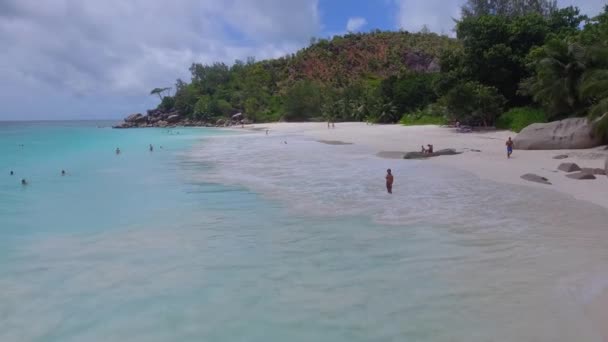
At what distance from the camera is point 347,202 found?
14.9 meters

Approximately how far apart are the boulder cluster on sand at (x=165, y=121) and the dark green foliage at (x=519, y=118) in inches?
2371

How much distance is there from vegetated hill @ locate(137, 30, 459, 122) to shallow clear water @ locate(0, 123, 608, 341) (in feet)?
195

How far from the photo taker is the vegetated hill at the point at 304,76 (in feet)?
270

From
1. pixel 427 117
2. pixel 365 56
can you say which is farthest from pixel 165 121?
pixel 427 117

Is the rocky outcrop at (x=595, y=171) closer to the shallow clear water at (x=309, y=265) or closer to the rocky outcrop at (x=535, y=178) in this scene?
the rocky outcrop at (x=535, y=178)

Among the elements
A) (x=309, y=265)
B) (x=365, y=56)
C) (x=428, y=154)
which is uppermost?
(x=365, y=56)

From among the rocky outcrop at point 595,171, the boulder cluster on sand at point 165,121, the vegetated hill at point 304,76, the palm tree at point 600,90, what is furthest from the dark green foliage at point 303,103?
the rocky outcrop at point 595,171

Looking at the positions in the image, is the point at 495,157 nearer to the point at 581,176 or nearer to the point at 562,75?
the point at 581,176

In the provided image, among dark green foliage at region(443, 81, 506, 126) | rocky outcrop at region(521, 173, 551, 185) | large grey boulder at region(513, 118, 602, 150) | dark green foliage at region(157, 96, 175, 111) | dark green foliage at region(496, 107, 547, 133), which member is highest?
dark green foliage at region(157, 96, 175, 111)

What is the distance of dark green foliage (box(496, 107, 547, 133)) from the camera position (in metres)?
32.7

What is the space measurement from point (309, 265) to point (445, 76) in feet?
116

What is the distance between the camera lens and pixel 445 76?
40969mm

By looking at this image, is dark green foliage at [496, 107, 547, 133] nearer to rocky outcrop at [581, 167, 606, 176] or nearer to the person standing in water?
rocky outcrop at [581, 167, 606, 176]

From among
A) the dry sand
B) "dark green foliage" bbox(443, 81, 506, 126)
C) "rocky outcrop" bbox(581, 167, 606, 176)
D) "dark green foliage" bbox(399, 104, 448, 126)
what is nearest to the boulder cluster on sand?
"dark green foliage" bbox(399, 104, 448, 126)
